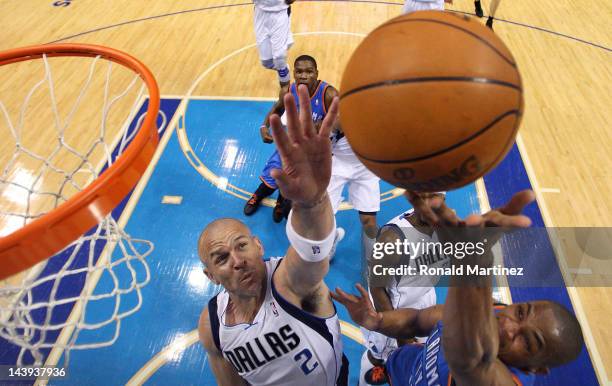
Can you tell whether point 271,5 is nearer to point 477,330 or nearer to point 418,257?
point 418,257

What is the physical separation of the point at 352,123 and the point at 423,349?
133 cm

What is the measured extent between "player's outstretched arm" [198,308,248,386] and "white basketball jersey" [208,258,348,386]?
0.06 meters

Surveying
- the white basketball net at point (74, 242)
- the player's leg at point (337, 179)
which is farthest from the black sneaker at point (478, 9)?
the white basketball net at point (74, 242)

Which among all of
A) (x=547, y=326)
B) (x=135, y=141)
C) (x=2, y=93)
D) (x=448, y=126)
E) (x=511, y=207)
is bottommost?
(x=2, y=93)

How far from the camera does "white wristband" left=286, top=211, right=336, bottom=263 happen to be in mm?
1485

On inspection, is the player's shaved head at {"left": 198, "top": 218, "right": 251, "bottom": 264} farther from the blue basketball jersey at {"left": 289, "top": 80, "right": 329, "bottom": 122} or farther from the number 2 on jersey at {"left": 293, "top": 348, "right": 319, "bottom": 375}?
the blue basketball jersey at {"left": 289, "top": 80, "right": 329, "bottom": 122}

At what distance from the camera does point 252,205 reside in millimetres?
4160

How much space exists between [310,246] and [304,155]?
0.34m

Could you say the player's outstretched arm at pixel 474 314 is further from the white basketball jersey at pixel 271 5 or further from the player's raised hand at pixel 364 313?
the white basketball jersey at pixel 271 5

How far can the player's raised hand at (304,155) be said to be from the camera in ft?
4.52

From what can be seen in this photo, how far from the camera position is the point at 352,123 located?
1.40m

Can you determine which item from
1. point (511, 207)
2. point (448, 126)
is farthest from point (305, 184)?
point (511, 207)

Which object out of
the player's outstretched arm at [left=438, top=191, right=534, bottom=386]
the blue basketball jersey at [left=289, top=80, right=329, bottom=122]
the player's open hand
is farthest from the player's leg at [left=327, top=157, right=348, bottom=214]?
the player's outstretched arm at [left=438, top=191, right=534, bottom=386]

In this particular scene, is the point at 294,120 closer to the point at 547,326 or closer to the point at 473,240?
the point at 473,240
